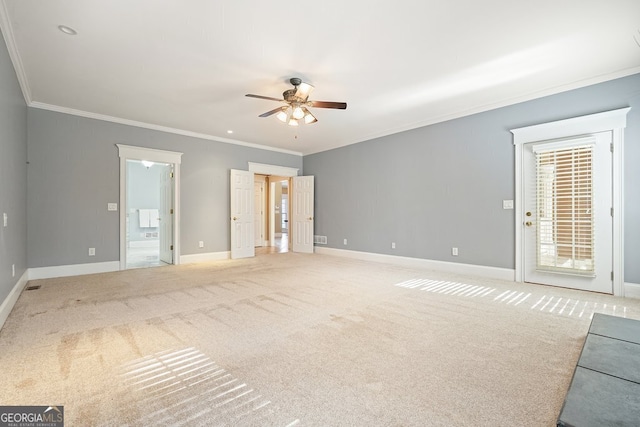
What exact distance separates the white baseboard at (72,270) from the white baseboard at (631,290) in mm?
7476

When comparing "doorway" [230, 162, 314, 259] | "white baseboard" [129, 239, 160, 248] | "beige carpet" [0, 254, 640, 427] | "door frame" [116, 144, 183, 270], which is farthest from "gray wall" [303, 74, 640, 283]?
"white baseboard" [129, 239, 160, 248]

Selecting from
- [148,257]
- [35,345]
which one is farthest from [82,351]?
[148,257]

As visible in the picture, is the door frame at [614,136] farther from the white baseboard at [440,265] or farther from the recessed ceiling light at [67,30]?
the recessed ceiling light at [67,30]

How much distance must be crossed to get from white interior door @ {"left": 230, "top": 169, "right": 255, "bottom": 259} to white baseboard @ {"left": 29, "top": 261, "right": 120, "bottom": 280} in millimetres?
2270

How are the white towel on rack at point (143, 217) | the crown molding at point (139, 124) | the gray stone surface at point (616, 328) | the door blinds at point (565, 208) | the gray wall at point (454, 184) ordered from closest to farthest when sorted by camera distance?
the gray stone surface at point (616, 328)
the gray wall at point (454, 184)
the door blinds at point (565, 208)
the crown molding at point (139, 124)
the white towel on rack at point (143, 217)

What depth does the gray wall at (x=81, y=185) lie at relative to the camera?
4543 mm

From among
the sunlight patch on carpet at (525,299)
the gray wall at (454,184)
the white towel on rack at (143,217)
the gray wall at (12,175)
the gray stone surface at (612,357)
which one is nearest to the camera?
the gray stone surface at (612,357)

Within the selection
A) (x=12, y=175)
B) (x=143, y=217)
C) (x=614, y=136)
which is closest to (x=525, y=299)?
(x=614, y=136)

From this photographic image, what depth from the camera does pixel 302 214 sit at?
305 inches

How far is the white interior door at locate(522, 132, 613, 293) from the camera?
3656 millimetres

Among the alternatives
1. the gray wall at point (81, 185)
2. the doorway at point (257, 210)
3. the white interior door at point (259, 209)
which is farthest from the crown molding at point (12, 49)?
the white interior door at point (259, 209)

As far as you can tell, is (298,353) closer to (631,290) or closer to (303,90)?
(303,90)

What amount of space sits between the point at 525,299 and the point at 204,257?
567 centimetres

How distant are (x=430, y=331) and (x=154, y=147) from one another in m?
5.68
